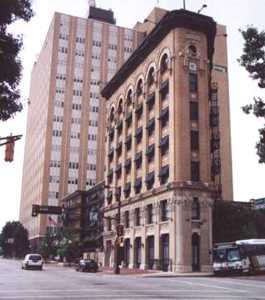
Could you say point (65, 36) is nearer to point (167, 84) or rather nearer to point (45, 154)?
point (45, 154)

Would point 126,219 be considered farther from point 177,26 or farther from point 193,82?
point 177,26

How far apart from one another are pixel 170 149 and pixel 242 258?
1561cm

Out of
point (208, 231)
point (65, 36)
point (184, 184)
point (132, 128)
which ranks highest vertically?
point (65, 36)

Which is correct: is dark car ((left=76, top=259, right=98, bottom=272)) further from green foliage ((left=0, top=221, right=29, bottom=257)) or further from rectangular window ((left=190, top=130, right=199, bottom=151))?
green foliage ((left=0, top=221, right=29, bottom=257))

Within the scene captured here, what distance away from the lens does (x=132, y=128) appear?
6931 cm

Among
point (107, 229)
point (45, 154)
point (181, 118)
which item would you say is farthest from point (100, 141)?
point (181, 118)

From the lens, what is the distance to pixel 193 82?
191 feet

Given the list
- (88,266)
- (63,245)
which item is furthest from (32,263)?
(63,245)

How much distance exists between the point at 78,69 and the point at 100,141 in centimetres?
1904

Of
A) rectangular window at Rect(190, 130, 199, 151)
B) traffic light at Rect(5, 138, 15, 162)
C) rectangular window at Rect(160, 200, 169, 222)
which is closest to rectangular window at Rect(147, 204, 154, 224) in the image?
rectangular window at Rect(160, 200, 169, 222)

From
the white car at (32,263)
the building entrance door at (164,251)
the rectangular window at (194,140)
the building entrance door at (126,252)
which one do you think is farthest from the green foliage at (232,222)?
the white car at (32,263)

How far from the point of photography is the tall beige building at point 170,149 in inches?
2078

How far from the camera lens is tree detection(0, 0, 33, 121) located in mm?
12518

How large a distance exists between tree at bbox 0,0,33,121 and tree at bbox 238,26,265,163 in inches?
328
